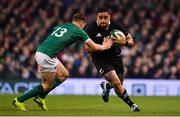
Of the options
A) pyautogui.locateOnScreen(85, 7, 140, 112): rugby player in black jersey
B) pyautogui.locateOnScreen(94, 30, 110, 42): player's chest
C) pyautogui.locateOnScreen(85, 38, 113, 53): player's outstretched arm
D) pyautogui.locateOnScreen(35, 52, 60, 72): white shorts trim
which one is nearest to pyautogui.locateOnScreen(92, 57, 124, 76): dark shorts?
pyautogui.locateOnScreen(85, 7, 140, 112): rugby player in black jersey

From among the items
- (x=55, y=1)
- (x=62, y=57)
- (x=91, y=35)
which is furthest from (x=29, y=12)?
(x=91, y=35)

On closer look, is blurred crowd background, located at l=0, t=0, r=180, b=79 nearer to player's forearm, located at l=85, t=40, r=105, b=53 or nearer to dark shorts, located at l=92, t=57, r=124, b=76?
dark shorts, located at l=92, t=57, r=124, b=76

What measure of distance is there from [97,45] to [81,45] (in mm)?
10215

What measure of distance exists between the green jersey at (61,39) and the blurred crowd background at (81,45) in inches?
314

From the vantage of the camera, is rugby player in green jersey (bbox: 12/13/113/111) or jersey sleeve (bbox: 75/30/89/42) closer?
jersey sleeve (bbox: 75/30/89/42)

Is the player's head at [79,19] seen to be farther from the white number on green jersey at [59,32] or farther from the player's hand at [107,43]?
the player's hand at [107,43]

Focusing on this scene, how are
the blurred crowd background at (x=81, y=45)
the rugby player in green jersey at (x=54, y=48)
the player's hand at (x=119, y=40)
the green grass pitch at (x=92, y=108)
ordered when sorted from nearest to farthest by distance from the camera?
the green grass pitch at (x=92, y=108) → the rugby player in green jersey at (x=54, y=48) → the player's hand at (x=119, y=40) → the blurred crowd background at (x=81, y=45)

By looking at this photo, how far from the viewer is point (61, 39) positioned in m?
13.7

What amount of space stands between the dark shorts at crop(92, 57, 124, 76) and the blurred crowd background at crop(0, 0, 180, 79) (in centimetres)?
730

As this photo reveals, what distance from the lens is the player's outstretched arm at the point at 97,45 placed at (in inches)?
529

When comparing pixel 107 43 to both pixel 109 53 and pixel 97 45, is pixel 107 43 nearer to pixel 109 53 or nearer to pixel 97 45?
pixel 97 45

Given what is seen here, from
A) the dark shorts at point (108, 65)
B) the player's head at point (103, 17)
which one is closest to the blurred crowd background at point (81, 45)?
the dark shorts at point (108, 65)

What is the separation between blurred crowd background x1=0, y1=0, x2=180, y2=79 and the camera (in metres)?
22.7

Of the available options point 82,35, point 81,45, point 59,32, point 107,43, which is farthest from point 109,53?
point 81,45
